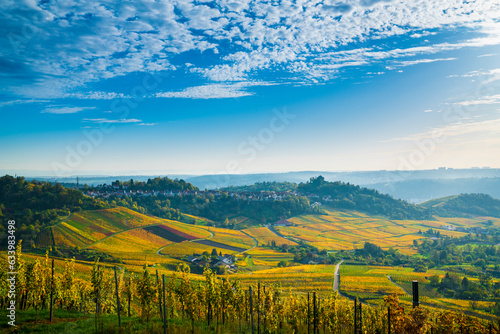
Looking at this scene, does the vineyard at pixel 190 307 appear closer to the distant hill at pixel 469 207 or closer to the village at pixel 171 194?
the village at pixel 171 194

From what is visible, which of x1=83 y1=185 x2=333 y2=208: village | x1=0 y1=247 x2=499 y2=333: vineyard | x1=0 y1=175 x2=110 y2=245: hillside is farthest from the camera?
x1=83 y1=185 x2=333 y2=208: village

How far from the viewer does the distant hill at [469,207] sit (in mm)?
180000

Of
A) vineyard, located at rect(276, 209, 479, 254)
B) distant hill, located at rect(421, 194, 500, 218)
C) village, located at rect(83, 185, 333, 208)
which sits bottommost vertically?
vineyard, located at rect(276, 209, 479, 254)

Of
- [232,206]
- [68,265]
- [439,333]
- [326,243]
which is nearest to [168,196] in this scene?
[232,206]

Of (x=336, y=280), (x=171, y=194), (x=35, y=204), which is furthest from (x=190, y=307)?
(x=171, y=194)

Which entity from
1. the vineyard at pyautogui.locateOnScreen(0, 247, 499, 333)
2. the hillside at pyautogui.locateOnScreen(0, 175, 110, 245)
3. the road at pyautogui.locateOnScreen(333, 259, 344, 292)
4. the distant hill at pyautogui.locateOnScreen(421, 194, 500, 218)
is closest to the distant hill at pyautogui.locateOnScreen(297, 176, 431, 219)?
the distant hill at pyautogui.locateOnScreen(421, 194, 500, 218)

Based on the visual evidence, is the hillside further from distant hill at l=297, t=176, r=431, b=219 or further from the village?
distant hill at l=297, t=176, r=431, b=219

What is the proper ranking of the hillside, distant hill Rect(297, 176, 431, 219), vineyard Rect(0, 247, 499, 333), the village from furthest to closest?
1. distant hill Rect(297, 176, 431, 219)
2. the village
3. the hillside
4. vineyard Rect(0, 247, 499, 333)

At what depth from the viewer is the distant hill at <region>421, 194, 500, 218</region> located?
18000 centimetres

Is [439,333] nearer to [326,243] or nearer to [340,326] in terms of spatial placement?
[340,326]

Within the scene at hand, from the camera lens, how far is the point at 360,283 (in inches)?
2398

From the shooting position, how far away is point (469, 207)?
611 feet

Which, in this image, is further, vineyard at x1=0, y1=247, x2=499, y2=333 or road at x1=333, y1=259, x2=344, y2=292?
road at x1=333, y1=259, x2=344, y2=292

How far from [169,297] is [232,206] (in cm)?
14480
